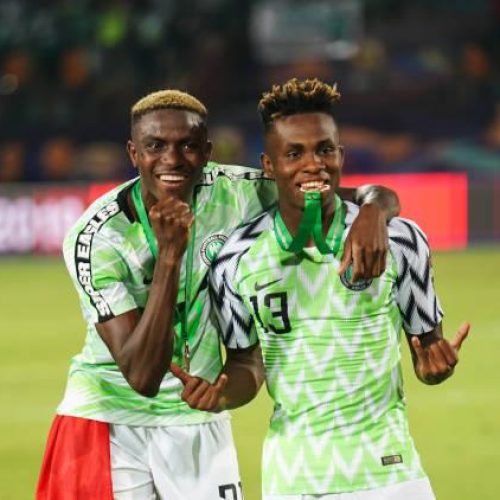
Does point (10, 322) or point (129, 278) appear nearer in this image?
point (129, 278)

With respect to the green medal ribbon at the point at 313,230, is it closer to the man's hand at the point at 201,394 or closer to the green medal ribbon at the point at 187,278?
the man's hand at the point at 201,394

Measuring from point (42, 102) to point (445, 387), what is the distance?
14.5 meters

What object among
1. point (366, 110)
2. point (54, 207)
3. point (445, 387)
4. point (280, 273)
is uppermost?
point (366, 110)

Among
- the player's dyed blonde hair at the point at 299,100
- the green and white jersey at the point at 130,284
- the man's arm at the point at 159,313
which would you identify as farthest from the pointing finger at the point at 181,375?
the player's dyed blonde hair at the point at 299,100

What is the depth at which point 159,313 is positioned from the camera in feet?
13.3

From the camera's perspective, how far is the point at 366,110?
22562 millimetres

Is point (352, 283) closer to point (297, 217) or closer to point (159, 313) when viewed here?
point (297, 217)

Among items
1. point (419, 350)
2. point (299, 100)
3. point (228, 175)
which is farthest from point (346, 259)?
point (228, 175)

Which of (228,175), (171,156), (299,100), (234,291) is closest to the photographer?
(299,100)

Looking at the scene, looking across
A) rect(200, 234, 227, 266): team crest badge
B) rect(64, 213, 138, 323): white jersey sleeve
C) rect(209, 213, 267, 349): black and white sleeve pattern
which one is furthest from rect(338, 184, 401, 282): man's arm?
rect(64, 213, 138, 323): white jersey sleeve

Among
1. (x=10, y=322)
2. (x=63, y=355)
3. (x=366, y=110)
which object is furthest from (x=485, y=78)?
(x=63, y=355)

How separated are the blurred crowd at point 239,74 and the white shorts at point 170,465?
17085 millimetres

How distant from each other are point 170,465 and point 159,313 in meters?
0.75

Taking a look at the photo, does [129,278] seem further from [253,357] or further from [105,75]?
[105,75]
